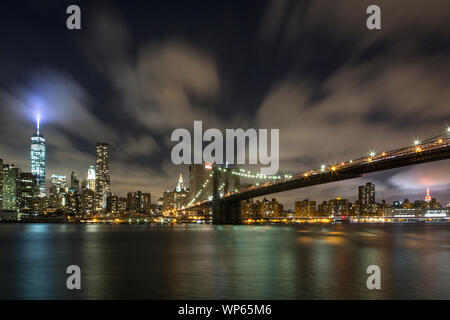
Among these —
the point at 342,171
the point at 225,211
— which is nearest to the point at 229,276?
the point at 342,171

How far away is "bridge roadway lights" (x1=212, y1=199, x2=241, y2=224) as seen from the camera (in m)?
115

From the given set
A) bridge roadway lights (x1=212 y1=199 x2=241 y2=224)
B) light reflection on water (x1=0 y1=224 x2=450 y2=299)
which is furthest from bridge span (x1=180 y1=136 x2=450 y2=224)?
light reflection on water (x1=0 y1=224 x2=450 y2=299)

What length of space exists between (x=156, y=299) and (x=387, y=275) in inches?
574

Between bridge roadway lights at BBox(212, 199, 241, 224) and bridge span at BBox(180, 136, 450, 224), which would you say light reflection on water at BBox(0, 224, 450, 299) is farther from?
bridge roadway lights at BBox(212, 199, 241, 224)

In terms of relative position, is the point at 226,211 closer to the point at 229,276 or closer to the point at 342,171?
the point at 342,171

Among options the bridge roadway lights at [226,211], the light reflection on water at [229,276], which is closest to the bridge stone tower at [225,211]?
the bridge roadway lights at [226,211]

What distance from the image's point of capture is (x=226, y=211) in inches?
4569

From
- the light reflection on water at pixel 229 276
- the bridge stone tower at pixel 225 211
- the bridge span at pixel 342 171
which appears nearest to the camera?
the light reflection on water at pixel 229 276

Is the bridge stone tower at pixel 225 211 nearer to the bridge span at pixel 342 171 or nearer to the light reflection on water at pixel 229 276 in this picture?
the bridge span at pixel 342 171

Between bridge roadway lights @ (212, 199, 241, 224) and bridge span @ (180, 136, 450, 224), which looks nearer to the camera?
bridge span @ (180, 136, 450, 224)

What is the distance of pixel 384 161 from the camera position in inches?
2517

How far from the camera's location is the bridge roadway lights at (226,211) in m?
115

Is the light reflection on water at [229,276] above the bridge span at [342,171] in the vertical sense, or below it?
below
